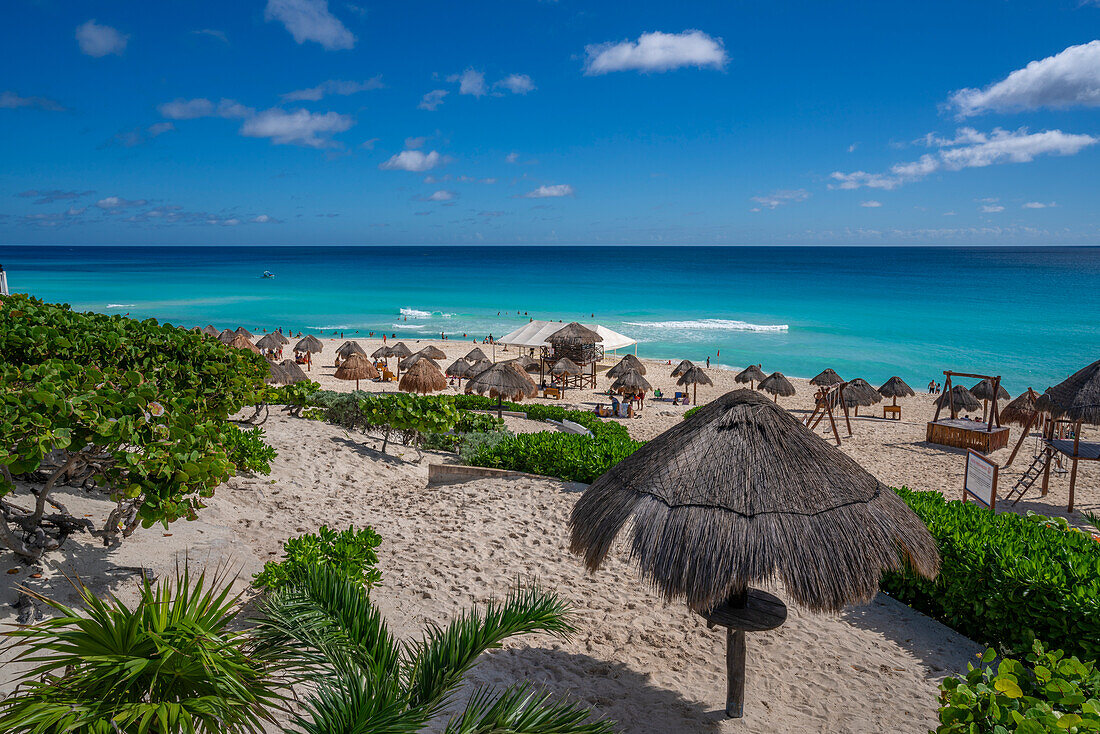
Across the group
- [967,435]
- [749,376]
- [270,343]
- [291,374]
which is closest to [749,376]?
[749,376]

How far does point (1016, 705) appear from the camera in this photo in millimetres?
3553

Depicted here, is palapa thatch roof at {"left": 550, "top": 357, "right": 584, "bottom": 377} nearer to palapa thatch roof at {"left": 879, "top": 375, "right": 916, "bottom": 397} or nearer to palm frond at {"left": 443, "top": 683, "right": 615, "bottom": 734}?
palapa thatch roof at {"left": 879, "top": 375, "right": 916, "bottom": 397}

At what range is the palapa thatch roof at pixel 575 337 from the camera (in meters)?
26.2

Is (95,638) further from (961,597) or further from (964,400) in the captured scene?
(964,400)

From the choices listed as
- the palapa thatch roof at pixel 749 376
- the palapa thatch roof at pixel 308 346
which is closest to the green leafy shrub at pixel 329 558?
the palapa thatch roof at pixel 749 376

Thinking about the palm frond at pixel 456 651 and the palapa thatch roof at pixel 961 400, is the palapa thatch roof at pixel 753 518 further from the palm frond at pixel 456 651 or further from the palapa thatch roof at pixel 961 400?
the palapa thatch roof at pixel 961 400

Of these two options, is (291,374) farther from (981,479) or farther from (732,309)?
(732,309)

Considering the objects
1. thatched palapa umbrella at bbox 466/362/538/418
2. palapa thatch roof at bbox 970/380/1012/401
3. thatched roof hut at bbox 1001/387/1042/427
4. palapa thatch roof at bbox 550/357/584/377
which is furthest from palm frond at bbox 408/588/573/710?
palapa thatch roof at bbox 970/380/1012/401

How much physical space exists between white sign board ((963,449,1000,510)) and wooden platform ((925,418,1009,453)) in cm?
987

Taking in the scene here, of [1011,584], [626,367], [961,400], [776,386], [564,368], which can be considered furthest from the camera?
[564,368]

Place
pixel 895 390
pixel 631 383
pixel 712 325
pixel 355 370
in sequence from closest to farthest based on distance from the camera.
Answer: pixel 631 383 < pixel 355 370 < pixel 895 390 < pixel 712 325

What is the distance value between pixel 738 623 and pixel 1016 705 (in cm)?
164

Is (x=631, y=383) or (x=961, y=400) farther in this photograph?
(x=631, y=383)

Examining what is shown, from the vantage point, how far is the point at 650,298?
253 feet
